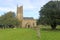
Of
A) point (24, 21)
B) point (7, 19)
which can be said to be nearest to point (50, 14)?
point (7, 19)

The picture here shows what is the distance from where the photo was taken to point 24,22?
→ 12912cm

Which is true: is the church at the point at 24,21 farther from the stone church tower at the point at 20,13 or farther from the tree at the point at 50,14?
the tree at the point at 50,14

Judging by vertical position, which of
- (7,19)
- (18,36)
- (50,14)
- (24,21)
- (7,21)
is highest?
(50,14)

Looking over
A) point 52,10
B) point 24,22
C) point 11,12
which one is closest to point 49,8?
point 52,10

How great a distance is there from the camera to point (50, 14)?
196ft

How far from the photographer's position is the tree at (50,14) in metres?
58.8

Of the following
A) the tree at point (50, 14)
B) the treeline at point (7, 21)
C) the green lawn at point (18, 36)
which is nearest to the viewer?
the green lawn at point (18, 36)

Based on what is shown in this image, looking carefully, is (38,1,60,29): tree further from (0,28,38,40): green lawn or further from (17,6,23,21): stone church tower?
(17,6,23,21): stone church tower

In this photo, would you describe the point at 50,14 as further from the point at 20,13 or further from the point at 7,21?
the point at 20,13

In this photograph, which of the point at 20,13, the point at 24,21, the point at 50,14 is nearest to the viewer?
the point at 50,14

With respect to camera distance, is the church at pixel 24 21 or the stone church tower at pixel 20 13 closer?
the church at pixel 24 21

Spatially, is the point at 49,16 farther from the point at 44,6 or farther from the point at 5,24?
the point at 5,24

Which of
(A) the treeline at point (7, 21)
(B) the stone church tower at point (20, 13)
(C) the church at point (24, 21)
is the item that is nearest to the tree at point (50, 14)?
(A) the treeline at point (7, 21)

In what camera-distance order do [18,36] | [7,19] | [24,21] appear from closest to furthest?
[18,36] → [7,19] → [24,21]
